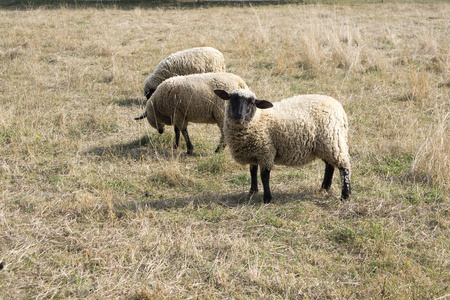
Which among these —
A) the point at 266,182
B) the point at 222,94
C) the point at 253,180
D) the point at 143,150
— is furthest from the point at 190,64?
the point at 266,182

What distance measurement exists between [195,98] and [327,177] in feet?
8.05

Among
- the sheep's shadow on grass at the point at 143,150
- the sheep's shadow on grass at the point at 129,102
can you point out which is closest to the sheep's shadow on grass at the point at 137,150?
the sheep's shadow on grass at the point at 143,150

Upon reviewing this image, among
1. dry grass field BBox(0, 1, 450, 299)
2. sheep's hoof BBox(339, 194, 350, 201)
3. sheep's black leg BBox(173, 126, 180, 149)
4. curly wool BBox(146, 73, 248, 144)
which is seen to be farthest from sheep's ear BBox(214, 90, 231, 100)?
sheep's black leg BBox(173, 126, 180, 149)

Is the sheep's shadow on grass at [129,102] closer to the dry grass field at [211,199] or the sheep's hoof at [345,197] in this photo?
the dry grass field at [211,199]

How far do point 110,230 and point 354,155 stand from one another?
369cm

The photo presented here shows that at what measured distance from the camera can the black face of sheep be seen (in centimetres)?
457

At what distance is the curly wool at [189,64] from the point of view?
8.23 metres

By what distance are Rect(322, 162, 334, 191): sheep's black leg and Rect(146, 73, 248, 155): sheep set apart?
185cm

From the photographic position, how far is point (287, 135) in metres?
4.81

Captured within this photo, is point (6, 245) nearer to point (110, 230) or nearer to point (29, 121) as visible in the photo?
point (110, 230)

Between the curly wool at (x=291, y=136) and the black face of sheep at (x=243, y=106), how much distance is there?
10 cm

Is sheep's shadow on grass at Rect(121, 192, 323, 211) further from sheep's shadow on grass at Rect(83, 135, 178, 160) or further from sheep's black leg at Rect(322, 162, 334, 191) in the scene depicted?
sheep's shadow on grass at Rect(83, 135, 178, 160)

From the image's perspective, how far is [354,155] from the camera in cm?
616

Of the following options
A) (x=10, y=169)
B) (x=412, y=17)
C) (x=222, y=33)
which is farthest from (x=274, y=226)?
(x=412, y=17)
